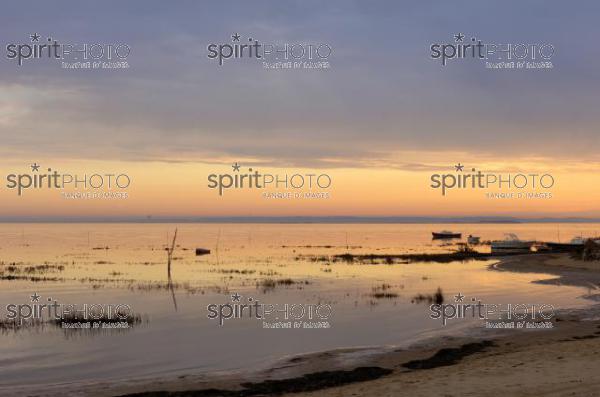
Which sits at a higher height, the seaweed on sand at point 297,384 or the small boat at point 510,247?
the small boat at point 510,247

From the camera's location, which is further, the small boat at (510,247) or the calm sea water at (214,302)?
the small boat at (510,247)

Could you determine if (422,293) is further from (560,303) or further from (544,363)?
(544,363)

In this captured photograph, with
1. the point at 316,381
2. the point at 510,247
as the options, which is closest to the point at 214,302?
the point at 316,381

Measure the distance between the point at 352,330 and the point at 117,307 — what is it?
1484 cm

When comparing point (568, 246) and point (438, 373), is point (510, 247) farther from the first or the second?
point (438, 373)

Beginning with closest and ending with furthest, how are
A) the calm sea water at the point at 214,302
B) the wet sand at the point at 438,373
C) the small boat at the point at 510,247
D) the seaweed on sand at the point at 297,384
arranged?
the wet sand at the point at 438,373 < the seaweed on sand at the point at 297,384 < the calm sea water at the point at 214,302 < the small boat at the point at 510,247

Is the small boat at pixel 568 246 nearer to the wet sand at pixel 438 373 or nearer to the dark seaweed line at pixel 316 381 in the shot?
the wet sand at pixel 438 373

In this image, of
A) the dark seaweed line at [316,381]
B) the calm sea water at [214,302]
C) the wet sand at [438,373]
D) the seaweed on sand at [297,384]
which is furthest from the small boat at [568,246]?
the seaweed on sand at [297,384]

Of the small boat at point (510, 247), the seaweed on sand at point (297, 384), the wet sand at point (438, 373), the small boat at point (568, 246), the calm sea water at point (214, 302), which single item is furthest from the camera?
the small boat at point (510, 247)

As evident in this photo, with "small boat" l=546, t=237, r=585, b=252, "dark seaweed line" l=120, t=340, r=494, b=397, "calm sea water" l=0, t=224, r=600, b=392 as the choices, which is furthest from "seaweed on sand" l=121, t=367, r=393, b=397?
"small boat" l=546, t=237, r=585, b=252

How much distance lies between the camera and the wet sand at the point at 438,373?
52.1 feet

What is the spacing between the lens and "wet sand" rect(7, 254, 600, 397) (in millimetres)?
15867

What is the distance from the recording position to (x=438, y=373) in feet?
61.6

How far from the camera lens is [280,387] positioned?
19.0 metres
